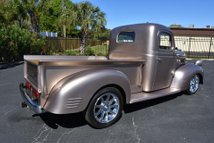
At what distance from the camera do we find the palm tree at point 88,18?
50.0 feet

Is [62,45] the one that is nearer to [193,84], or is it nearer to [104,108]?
[193,84]

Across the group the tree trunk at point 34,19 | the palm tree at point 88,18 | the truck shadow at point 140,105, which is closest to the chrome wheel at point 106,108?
the truck shadow at point 140,105

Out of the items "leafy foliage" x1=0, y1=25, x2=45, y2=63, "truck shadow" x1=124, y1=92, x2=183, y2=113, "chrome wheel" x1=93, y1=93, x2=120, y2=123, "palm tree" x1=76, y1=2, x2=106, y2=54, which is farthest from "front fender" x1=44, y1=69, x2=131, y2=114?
"palm tree" x1=76, y1=2, x2=106, y2=54

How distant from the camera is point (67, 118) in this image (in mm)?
4402

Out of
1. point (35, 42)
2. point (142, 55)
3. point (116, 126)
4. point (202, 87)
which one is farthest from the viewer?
point (35, 42)

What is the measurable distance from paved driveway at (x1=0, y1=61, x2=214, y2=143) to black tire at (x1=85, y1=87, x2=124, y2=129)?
14 cm

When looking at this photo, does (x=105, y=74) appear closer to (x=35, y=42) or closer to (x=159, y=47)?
(x=159, y=47)

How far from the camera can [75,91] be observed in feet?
11.2

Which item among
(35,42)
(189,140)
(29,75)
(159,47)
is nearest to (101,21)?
(35,42)

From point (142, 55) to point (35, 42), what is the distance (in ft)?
36.9

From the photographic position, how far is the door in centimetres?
504

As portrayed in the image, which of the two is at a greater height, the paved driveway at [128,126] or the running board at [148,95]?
the running board at [148,95]

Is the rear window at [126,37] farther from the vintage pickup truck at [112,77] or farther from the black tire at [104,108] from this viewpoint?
the black tire at [104,108]

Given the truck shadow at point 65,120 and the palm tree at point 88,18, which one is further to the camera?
the palm tree at point 88,18
